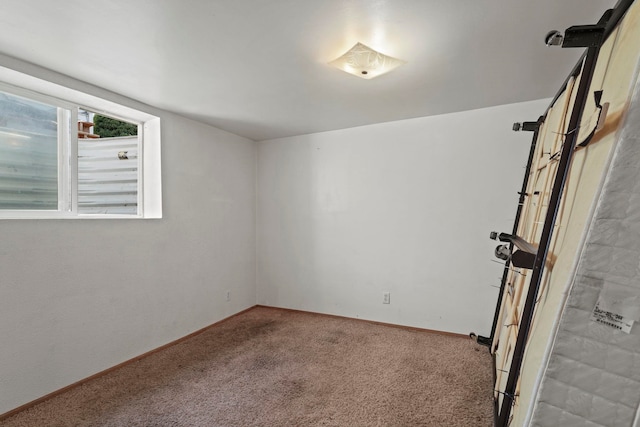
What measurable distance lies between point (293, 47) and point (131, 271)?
2.24 meters

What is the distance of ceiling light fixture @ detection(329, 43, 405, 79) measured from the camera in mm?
1786

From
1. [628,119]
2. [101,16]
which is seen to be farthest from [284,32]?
[628,119]

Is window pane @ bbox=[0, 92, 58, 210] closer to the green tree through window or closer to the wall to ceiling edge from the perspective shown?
the wall to ceiling edge

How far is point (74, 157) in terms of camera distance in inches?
91.3

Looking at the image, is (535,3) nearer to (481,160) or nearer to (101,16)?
(481,160)

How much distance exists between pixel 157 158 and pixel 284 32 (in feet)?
6.21

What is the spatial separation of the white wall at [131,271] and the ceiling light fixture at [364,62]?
191 centimetres

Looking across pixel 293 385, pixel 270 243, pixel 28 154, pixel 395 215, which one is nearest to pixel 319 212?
pixel 270 243

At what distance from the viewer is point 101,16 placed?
1.47 meters

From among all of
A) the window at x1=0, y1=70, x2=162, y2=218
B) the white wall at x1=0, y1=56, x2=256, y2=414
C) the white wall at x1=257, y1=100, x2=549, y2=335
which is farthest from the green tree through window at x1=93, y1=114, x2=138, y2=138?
the white wall at x1=257, y1=100, x2=549, y2=335

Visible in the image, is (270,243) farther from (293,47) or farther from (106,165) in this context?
(293,47)

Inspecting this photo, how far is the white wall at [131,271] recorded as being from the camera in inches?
76.5

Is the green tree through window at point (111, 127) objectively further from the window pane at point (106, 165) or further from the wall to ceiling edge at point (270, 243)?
the wall to ceiling edge at point (270, 243)

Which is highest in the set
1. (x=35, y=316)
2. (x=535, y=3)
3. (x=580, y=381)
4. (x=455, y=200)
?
(x=535, y=3)
